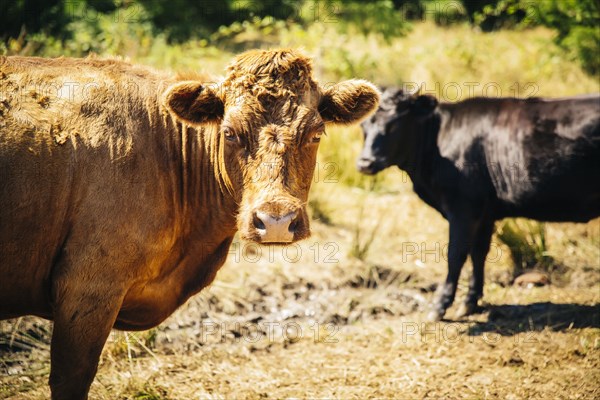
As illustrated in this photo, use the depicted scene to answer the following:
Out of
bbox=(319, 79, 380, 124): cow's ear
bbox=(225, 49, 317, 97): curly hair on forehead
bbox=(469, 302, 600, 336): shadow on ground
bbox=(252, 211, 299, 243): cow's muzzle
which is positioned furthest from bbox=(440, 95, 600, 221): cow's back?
bbox=(252, 211, 299, 243): cow's muzzle

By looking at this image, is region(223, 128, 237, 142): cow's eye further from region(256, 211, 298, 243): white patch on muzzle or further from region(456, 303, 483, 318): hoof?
region(456, 303, 483, 318): hoof

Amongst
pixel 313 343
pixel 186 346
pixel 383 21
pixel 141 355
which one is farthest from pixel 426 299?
pixel 383 21

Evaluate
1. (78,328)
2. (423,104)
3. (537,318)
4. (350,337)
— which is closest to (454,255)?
(537,318)

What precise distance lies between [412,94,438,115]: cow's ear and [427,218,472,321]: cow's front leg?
1.38 meters

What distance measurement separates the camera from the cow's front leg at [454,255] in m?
6.64

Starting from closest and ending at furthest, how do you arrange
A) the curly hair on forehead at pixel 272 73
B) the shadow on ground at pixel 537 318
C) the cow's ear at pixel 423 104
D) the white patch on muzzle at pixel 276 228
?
the white patch on muzzle at pixel 276 228 → the curly hair on forehead at pixel 272 73 → the shadow on ground at pixel 537 318 → the cow's ear at pixel 423 104

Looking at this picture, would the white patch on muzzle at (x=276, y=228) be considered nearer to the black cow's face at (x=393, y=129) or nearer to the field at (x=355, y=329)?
the field at (x=355, y=329)

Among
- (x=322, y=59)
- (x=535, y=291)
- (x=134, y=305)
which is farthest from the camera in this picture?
(x=322, y=59)

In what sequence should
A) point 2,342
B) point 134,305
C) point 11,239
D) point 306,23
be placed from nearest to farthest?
point 11,239 → point 134,305 → point 2,342 → point 306,23

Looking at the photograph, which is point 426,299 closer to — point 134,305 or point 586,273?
point 586,273

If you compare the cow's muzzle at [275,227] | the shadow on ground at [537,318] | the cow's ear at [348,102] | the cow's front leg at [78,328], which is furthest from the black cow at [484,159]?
the cow's front leg at [78,328]

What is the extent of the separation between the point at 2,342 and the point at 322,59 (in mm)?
10444

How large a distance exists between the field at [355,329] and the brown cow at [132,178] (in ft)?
4.22

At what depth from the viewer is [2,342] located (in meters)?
5.24
